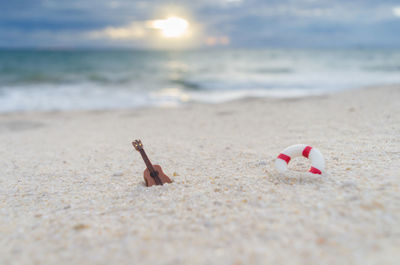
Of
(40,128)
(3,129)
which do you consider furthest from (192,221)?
(3,129)

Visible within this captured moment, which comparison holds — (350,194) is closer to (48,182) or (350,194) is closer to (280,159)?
(280,159)

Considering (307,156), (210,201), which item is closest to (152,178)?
(210,201)

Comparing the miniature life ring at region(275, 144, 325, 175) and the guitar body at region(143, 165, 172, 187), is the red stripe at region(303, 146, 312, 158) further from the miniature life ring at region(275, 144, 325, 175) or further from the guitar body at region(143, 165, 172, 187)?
the guitar body at region(143, 165, 172, 187)

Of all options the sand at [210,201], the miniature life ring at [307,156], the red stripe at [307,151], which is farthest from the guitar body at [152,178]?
the red stripe at [307,151]

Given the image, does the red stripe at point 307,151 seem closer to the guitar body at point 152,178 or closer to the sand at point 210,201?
the sand at point 210,201

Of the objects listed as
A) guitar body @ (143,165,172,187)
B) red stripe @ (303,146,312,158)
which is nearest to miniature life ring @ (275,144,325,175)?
Result: red stripe @ (303,146,312,158)
